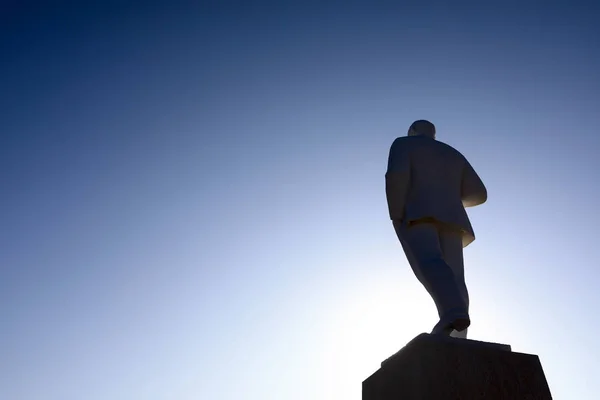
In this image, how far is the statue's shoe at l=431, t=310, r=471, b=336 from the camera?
5.45 meters

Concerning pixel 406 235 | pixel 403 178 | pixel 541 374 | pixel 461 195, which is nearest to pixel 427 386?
pixel 541 374

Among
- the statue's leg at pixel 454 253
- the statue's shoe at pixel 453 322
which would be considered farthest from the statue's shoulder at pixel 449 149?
the statue's shoe at pixel 453 322

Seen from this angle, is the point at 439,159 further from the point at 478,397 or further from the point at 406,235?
the point at 478,397

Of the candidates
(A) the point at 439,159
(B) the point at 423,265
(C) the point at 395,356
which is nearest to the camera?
(C) the point at 395,356

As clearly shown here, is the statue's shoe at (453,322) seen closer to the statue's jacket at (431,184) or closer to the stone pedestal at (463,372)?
the stone pedestal at (463,372)

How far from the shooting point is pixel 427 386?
189 inches

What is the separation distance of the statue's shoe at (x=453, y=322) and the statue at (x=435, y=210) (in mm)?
14

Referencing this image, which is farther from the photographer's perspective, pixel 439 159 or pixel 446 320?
pixel 439 159

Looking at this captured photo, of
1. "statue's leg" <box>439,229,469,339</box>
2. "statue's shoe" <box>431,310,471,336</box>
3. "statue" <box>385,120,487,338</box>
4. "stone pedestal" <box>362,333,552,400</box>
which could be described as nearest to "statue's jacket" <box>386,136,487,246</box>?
"statue" <box>385,120,487,338</box>

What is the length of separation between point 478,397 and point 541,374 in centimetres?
83

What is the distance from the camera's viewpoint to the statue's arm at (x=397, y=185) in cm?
658

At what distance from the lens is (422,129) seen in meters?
7.43

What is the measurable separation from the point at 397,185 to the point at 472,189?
1.23m

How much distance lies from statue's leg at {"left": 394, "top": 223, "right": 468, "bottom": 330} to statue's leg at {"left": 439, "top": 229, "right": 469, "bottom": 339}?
0.14 meters
